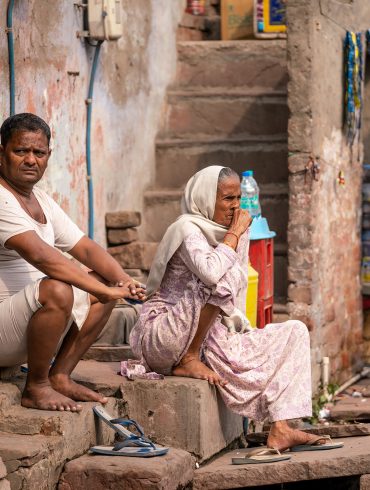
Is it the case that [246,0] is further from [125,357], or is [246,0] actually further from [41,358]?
[41,358]

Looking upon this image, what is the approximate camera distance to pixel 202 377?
21.2 feet

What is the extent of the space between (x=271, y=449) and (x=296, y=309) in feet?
9.46

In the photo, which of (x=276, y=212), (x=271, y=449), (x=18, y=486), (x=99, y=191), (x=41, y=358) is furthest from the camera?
(x=276, y=212)

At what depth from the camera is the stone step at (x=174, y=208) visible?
966 cm

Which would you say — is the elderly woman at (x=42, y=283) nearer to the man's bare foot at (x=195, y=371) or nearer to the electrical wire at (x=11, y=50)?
the man's bare foot at (x=195, y=371)

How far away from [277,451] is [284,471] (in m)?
0.17

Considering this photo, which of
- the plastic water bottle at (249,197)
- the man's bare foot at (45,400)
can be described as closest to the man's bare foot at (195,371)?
the man's bare foot at (45,400)

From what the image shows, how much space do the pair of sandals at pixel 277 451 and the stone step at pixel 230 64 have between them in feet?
16.3

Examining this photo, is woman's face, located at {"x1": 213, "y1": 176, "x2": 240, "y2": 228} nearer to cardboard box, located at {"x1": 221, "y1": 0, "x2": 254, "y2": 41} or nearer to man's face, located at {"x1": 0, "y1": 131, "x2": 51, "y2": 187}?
man's face, located at {"x1": 0, "y1": 131, "x2": 51, "y2": 187}

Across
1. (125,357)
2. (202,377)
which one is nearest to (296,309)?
(125,357)

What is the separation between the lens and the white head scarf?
21.1 ft

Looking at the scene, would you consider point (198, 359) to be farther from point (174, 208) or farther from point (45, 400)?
point (174, 208)

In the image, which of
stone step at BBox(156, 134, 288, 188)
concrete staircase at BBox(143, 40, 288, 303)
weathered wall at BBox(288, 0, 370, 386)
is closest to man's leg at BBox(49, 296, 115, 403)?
weathered wall at BBox(288, 0, 370, 386)

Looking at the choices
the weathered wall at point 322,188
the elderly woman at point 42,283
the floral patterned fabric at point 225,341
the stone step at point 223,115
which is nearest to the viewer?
the elderly woman at point 42,283
